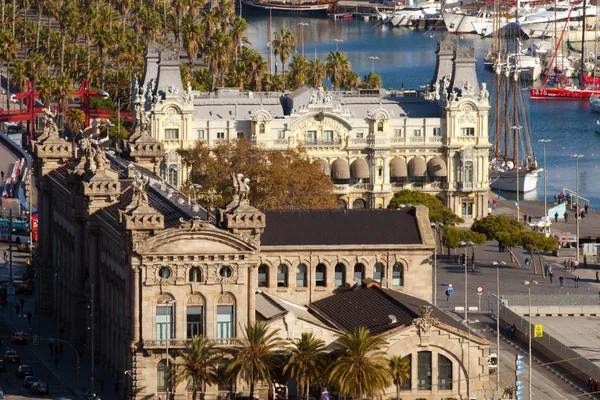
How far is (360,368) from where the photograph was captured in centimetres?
14788

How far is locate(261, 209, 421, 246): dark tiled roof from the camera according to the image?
550ft

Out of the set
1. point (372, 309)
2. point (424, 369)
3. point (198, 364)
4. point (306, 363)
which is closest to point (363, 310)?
point (372, 309)

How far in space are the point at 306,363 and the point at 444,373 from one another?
1098 cm

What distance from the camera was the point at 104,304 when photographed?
16838 cm

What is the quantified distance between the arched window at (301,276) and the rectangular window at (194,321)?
50.0ft

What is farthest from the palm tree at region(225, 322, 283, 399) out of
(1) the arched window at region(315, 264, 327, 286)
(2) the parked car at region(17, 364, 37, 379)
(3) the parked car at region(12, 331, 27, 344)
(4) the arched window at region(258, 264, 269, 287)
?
(3) the parked car at region(12, 331, 27, 344)

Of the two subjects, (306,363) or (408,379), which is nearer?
(306,363)

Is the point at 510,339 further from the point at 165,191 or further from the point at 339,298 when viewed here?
the point at 165,191

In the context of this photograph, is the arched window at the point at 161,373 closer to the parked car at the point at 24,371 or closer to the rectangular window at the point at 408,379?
the parked car at the point at 24,371

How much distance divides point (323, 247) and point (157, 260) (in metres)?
17.7

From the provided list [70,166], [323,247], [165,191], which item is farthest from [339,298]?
[70,166]

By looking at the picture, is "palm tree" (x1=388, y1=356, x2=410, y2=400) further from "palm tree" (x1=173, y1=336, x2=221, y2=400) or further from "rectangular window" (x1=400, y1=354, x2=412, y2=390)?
"palm tree" (x1=173, y1=336, x2=221, y2=400)

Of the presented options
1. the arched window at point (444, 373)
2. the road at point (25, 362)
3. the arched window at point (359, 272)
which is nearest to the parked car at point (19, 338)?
the road at point (25, 362)

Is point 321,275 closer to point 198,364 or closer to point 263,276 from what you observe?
point 263,276
